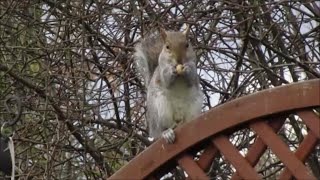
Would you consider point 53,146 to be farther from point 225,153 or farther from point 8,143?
point 225,153

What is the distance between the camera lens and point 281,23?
464 cm

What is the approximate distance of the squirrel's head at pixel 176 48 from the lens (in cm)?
322

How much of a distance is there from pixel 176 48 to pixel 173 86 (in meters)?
0.18

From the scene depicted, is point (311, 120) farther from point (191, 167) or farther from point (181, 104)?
point (181, 104)

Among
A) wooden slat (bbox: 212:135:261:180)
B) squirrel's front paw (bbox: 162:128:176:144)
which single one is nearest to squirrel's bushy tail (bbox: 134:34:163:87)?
squirrel's front paw (bbox: 162:128:176:144)

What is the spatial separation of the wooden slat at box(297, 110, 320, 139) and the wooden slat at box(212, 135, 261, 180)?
0.23 metres

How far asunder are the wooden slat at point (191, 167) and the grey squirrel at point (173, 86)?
1.58 feet

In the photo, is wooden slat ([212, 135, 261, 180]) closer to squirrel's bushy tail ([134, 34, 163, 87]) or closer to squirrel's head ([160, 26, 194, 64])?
squirrel's head ([160, 26, 194, 64])

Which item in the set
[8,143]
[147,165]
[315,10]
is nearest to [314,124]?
[147,165]

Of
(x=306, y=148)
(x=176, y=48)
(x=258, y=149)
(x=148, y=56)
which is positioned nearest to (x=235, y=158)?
(x=258, y=149)

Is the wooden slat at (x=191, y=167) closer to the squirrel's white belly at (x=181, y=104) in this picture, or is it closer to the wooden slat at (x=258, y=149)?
the wooden slat at (x=258, y=149)

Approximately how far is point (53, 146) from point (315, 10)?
1749 millimetres

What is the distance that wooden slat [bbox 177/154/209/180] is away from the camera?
8.71ft

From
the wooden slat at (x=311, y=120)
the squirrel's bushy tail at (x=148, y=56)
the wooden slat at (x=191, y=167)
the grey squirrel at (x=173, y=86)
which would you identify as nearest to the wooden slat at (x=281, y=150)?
the wooden slat at (x=311, y=120)
